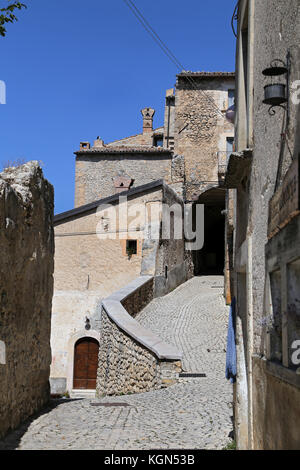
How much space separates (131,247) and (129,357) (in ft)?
28.1

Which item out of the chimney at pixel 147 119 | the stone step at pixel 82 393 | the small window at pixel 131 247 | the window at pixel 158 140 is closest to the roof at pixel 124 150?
the chimney at pixel 147 119

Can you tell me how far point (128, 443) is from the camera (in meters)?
6.29

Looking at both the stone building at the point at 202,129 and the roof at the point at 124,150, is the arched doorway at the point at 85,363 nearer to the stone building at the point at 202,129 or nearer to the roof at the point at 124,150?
the stone building at the point at 202,129

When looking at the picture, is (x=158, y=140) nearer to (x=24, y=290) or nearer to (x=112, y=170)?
(x=112, y=170)

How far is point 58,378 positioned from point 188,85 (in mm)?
18572

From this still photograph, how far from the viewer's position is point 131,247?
65.4 feet

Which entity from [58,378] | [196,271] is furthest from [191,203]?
[58,378]

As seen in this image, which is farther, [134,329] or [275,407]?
[134,329]

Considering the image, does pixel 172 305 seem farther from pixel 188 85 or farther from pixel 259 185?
pixel 188 85

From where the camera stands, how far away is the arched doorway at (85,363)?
730 inches

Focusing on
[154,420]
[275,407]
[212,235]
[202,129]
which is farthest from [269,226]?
[212,235]

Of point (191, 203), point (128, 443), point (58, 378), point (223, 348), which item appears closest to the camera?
point (128, 443)

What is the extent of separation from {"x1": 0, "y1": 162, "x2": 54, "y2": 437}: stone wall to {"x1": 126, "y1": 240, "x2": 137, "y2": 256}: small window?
10.9 m

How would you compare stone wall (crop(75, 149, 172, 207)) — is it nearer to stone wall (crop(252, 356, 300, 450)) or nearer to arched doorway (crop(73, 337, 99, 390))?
arched doorway (crop(73, 337, 99, 390))
